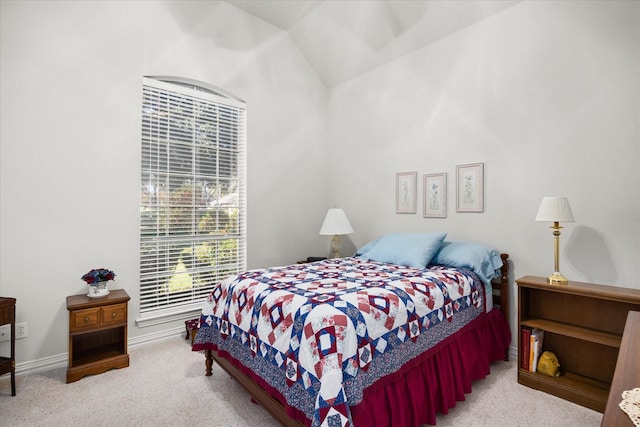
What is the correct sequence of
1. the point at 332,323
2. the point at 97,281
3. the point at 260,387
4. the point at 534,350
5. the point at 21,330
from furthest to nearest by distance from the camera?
the point at 97,281, the point at 21,330, the point at 534,350, the point at 260,387, the point at 332,323

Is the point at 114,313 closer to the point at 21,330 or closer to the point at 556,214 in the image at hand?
the point at 21,330

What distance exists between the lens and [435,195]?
3480 millimetres

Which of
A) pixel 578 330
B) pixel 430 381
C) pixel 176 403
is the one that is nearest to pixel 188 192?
pixel 176 403

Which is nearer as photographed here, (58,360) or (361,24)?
(58,360)

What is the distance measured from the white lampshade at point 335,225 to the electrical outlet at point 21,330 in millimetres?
2784

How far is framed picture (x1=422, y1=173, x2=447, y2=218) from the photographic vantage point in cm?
341

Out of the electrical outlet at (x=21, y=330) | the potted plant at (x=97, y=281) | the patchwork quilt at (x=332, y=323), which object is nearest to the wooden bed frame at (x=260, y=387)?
the patchwork quilt at (x=332, y=323)

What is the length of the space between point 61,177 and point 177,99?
1.30 metres

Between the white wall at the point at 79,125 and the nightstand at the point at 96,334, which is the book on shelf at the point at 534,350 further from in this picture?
the nightstand at the point at 96,334

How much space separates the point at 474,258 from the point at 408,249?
548mm

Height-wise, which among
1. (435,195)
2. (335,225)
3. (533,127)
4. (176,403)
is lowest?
(176,403)

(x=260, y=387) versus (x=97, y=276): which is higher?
(x=97, y=276)

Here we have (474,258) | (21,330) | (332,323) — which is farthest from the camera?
(474,258)

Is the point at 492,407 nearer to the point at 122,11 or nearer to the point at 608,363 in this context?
the point at 608,363
